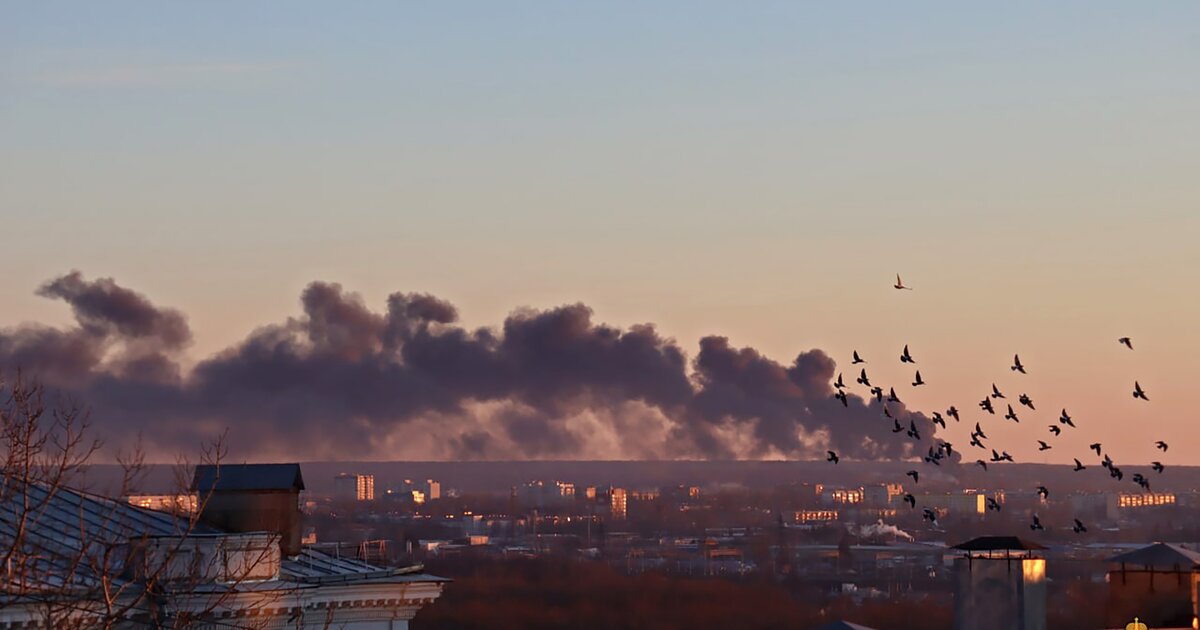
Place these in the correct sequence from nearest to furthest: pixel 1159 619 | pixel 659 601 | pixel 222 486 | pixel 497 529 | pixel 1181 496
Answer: pixel 222 486 → pixel 1159 619 → pixel 659 601 → pixel 1181 496 → pixel 497 529

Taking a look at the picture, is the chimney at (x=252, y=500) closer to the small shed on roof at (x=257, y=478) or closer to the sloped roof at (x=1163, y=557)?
the small shed on roof at (x=257, y=478)

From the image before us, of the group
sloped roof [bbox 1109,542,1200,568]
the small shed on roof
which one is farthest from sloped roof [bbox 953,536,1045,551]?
the small shed on roof

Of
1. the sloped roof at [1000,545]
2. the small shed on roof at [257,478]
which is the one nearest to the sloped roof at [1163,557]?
the sloped roof at [1000,545]

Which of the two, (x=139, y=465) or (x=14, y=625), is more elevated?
(x=139, y=465)

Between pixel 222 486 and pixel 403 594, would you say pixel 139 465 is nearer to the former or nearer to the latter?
pixel 403 594

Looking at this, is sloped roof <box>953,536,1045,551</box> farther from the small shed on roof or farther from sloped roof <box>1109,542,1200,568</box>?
the small shed on roof

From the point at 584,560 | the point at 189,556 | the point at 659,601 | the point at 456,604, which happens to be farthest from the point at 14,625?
the point at 584,560
